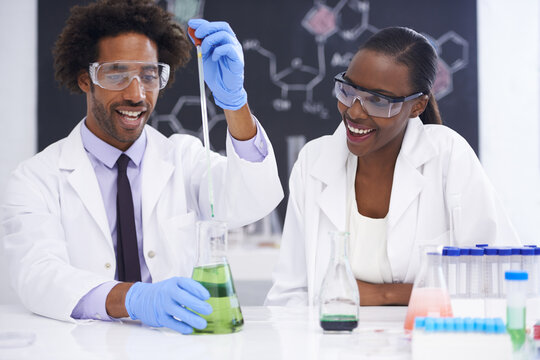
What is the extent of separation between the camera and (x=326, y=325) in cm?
143

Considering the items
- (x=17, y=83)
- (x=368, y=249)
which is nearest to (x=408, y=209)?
(x=368, y=249)

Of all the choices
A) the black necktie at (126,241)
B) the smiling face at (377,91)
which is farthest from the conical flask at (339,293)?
the black necktie at (126,241)

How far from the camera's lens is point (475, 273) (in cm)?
145

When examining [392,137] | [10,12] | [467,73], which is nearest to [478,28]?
[467,73]

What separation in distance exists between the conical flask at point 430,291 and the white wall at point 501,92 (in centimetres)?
265

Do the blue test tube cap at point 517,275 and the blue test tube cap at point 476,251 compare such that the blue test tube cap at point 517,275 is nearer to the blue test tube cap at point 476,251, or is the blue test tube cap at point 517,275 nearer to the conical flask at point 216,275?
the blue test tube cap at point 476,251

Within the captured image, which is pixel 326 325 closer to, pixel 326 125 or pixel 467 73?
pixel 326 125

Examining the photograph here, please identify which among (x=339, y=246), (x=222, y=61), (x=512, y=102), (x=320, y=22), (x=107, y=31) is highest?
(x=320, y=22)

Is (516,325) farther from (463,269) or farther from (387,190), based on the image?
(387,190)

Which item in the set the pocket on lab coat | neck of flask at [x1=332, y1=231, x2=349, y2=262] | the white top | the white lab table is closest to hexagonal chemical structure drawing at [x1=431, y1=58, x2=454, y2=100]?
the white top

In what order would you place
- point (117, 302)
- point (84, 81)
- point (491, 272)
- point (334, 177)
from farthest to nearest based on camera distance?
point (84, 81)
point (334, 177)
point (117, 302)
point (491, 272)

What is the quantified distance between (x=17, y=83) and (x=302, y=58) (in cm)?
168

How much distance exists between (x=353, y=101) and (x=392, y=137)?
0.64 ft

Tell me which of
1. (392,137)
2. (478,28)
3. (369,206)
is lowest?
(369,206)
